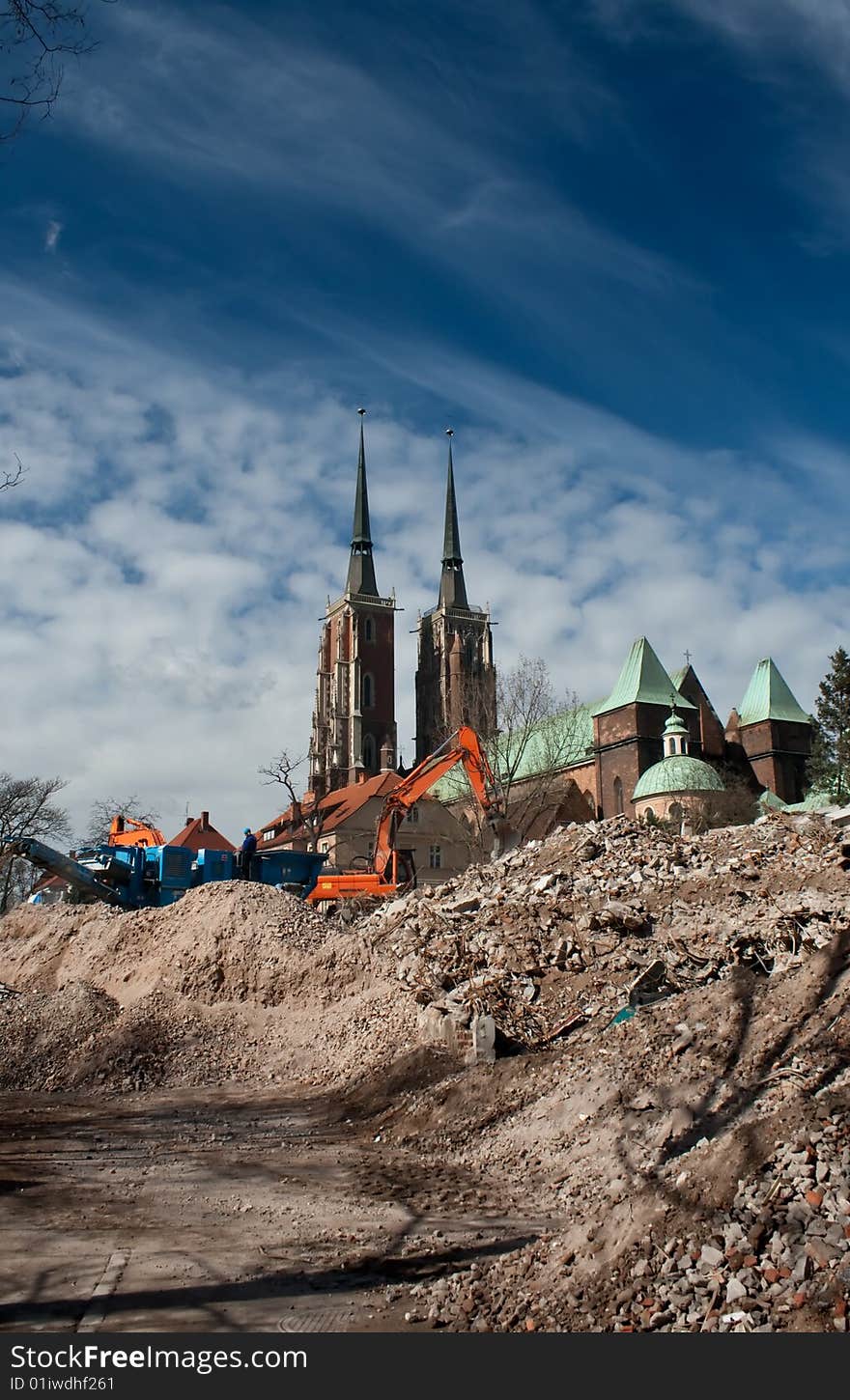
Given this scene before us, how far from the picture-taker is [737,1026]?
8.81 m

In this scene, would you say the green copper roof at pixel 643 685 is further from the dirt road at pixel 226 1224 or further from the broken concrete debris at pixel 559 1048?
the dirt road at pixel 226 1224

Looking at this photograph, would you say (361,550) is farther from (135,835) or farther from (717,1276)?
(717,1276)

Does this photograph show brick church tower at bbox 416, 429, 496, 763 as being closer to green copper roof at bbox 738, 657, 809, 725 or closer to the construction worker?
green copper roof at bbox 738, 657, 809, 725

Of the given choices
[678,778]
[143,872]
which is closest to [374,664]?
[678,778]

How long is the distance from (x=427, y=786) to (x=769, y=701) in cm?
3219

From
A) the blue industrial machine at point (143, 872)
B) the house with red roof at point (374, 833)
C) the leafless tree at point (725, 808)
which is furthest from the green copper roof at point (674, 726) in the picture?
the blue industrial machine at point (143, 872)

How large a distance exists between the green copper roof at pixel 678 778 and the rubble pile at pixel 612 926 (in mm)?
27972

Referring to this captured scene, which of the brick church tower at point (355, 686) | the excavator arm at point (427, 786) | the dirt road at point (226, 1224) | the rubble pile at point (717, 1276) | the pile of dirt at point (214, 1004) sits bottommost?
the dirt road at point (226, 1224)

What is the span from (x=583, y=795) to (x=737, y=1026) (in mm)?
49204

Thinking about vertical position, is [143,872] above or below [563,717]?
below

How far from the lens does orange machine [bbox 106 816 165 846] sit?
1126 inches

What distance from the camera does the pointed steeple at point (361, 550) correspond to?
91250mm

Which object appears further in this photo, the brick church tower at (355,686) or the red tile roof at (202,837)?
the brick church tower at (355,686)

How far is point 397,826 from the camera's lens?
83.7 ft
